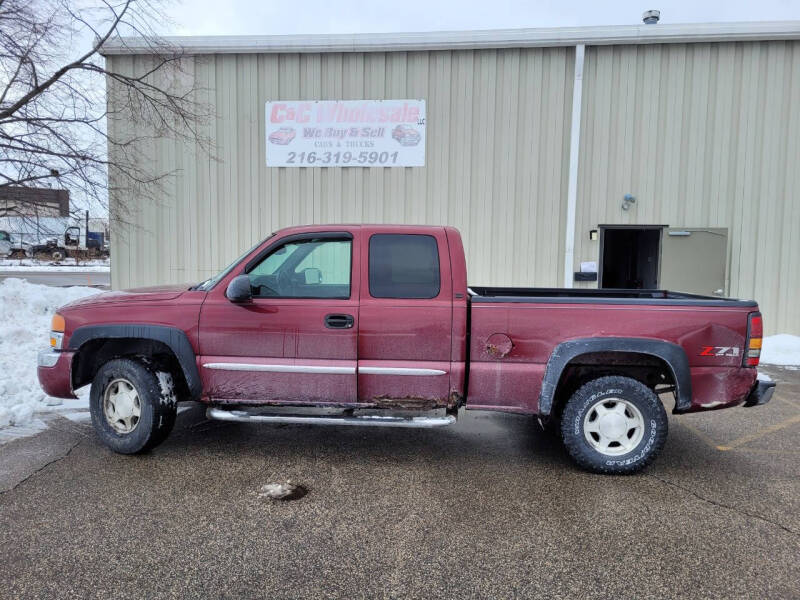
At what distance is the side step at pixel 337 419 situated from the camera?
3.95 meters

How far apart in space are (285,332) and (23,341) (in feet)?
21.3

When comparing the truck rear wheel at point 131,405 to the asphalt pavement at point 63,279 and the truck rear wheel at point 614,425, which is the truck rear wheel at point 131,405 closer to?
the truck rear wheel at point 614,425

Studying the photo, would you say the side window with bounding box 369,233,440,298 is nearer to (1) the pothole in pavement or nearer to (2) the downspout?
(1) the pothole in pavement

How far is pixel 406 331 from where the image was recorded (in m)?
4.02

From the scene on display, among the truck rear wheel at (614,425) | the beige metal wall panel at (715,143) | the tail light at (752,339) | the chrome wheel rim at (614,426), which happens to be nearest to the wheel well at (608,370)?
the truck rear wheel at (614,425)

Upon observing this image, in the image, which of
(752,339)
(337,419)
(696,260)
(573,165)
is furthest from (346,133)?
(752,339)

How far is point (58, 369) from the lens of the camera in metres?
4.32

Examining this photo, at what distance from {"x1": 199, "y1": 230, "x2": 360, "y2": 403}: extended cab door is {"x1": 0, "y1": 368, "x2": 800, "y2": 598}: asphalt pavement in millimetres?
654

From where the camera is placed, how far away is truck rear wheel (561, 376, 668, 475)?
392cm

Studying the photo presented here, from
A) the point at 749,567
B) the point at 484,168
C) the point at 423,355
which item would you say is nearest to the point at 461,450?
the point at 423,355

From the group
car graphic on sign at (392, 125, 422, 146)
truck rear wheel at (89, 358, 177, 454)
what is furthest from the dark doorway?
truck rear wheel at (89, 358, 177, 454)

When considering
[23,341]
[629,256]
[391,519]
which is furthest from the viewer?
[629,256]

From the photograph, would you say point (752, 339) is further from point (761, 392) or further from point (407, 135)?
point (407, 135)

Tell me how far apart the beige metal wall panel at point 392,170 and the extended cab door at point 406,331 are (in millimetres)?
6224
